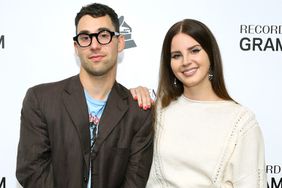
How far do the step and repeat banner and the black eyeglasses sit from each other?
1.61 feet

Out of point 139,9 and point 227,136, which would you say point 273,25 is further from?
point 227,136

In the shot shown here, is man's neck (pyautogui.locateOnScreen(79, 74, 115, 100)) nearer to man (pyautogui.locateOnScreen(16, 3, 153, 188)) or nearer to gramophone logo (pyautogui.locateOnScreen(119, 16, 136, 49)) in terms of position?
man (pyautogui.locateOnScreen(16, 3, 153, 188))

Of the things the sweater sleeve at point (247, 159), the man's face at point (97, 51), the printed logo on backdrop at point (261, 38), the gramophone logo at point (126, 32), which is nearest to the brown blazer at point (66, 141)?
the man's face at point (97, 51)

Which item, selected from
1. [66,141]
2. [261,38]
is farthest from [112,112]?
[261,38]

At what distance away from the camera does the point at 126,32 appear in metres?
2.04

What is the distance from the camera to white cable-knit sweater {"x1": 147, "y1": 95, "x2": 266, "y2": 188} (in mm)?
1464

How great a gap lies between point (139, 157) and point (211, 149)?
1.04ft

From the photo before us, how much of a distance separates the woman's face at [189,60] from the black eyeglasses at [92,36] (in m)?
0.29

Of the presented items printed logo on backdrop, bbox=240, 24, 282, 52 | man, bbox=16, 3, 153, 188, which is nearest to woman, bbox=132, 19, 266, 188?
man, bbox=16, 3, 153, 188

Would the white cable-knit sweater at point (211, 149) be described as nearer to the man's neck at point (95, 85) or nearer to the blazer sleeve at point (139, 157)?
the blazer sleeve at point (139, 157)

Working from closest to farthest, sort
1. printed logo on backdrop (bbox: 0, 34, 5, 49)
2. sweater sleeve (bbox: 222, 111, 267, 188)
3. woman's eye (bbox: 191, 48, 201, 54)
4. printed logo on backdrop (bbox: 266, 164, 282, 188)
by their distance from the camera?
sweater sleeve (bbox: 222, 111, 267, 188), woman's eye (bbox: 191, 48, 201, 54), printed logo on backdrop (bbox: 0, 34, 5, 49), printed logo on backdrop (bbox: 266, 164, 282, 188)

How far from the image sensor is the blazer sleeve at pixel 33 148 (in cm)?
149

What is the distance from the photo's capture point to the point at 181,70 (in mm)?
1586

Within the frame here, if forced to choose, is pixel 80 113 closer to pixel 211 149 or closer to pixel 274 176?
pixel 211 149
